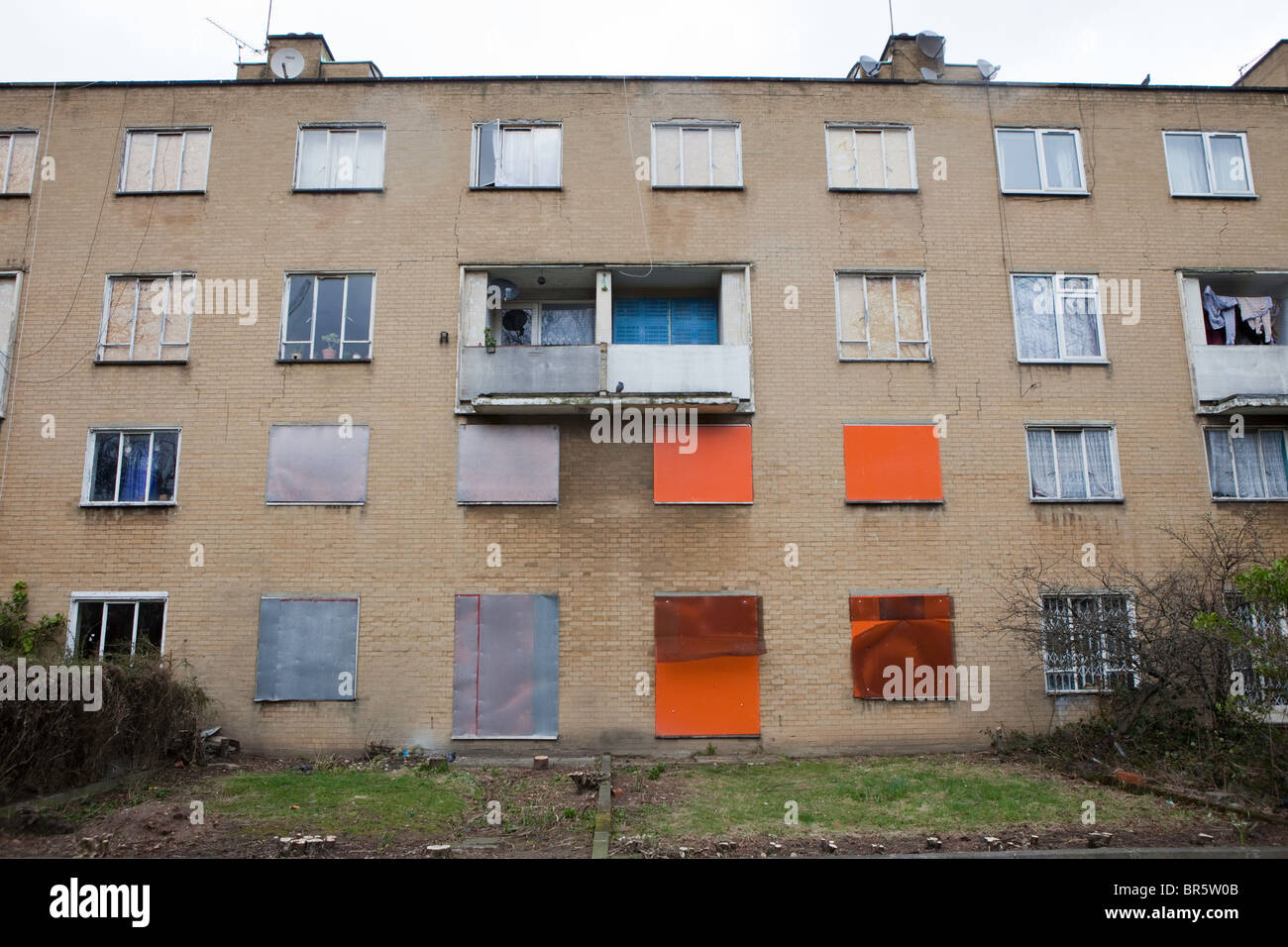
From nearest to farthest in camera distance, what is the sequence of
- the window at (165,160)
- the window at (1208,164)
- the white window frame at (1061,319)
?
1. the white window frame at (1061,319)
2. the window at (165,160)
3. the window at (1208,164)

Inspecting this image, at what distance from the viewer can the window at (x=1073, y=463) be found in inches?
600

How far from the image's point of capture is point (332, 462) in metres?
15.0

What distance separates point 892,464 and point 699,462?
337cm

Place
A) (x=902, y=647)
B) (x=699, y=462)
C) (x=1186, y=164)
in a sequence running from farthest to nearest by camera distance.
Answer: (x=1186, y=164) → (x=699, y=462) → (x=902, y=647)

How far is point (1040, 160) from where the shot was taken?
53.9 ft

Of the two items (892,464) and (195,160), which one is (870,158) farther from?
(195,160)

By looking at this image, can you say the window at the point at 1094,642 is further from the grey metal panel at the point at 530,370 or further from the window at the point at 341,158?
the window at the point at 341,158

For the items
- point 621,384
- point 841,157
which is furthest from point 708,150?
point 621,384

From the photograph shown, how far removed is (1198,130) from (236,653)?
65.8 ft

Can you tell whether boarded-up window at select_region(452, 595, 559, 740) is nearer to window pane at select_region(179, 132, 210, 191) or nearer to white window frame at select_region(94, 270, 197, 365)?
white window frame at select_region(94, 270, 197, 365)

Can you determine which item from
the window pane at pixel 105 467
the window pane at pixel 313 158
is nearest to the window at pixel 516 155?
the window pane at pixel 313 158

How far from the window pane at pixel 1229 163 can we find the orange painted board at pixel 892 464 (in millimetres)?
7776

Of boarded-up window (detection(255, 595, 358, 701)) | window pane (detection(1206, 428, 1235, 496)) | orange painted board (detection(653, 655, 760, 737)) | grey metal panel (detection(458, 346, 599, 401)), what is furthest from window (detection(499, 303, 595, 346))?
window pane (detection(1206, 428, 1235, 496))

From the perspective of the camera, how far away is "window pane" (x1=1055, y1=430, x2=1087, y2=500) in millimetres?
15266
